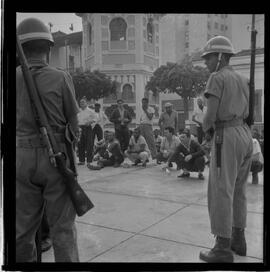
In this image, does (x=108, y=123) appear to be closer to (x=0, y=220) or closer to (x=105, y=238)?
(x=105, y=238)

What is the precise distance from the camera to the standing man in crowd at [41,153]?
2316 mm

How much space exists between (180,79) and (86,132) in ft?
8.01

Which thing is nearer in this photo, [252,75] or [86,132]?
[252,75]

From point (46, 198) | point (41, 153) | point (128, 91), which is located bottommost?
point (46, 198)

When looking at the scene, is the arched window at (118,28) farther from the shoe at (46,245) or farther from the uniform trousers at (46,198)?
the uniform trousers at (46,198)

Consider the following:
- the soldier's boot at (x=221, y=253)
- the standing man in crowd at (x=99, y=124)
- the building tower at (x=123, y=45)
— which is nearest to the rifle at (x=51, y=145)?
Answer: the soldier's boot at (x=221, y=253)

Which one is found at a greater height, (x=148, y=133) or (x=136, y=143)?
(x=148, y=133)

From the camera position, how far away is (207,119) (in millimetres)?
2926

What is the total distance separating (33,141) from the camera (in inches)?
92.0

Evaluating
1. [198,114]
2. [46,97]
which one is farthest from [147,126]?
[46,97]

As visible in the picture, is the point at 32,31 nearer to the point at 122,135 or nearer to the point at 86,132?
the point at 86,132

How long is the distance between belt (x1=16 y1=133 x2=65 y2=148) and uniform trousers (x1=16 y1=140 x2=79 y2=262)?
0.9 inches

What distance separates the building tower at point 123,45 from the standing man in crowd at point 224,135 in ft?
4.67

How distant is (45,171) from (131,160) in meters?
6.01
